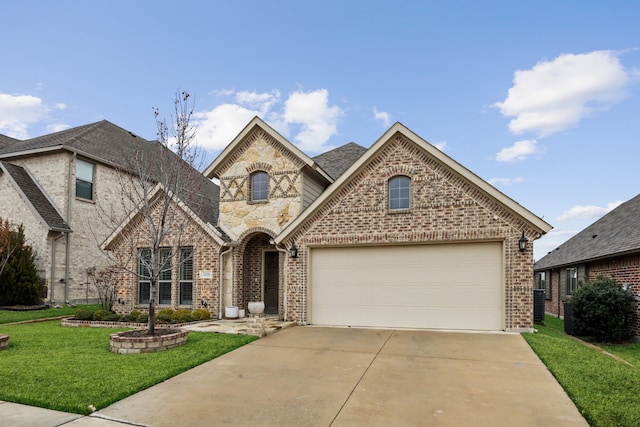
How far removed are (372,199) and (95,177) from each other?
47.1 ft

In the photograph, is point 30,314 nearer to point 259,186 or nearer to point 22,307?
point 22,307

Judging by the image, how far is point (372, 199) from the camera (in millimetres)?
12148

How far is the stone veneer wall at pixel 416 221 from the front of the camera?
1072cm

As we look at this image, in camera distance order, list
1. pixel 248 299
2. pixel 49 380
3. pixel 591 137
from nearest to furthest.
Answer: pixel 49 380 < pixel 591 137 < pixel 248 299

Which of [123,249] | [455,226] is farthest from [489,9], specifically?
[123,249]

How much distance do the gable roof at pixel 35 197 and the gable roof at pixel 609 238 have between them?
68.9 ft

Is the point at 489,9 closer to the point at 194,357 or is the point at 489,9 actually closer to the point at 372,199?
the point at 372,199

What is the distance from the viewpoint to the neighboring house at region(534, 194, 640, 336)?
1245 cm

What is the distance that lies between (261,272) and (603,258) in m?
11.8

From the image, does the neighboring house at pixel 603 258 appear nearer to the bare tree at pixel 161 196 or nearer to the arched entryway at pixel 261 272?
the arched entryway at pixel 261 272

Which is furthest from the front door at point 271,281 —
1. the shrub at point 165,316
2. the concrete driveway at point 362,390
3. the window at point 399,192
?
the concrete driveway at point 362,390

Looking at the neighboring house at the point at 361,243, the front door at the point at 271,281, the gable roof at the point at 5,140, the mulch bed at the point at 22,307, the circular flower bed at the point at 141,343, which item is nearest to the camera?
the circular flower bed at the point at 141,343

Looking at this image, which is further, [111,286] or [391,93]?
[111,286]

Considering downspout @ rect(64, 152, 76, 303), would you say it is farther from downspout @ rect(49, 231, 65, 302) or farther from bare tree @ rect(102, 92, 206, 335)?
bare tree @ rect(102, 92, 206, 335)
